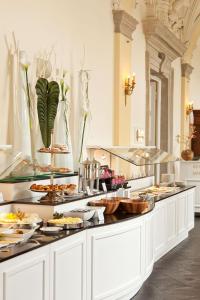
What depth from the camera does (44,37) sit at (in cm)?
691

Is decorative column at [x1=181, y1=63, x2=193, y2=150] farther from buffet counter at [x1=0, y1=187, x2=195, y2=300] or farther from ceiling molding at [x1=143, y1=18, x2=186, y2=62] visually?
buffet counter at [x1=0, y1=187, x2=195, y2=300]

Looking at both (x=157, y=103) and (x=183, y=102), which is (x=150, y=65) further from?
(x=183, y=102)

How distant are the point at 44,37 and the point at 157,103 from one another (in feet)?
21.7

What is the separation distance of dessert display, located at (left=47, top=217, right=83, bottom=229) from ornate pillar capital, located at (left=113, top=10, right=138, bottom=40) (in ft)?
16.4

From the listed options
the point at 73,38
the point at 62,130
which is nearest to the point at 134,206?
the point at 62,130

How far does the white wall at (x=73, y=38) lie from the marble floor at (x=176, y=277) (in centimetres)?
217

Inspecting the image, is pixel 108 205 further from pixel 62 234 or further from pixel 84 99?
pixel 84 99

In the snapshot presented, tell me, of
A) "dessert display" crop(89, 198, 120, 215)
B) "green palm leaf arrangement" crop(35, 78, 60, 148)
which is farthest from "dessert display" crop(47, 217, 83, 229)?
"green palm leaf arrangement" crop(35, 78, 60, 148)

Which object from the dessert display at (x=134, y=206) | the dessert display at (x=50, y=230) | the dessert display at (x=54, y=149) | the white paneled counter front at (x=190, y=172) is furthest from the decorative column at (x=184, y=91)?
the dessert display at (x=50, y=230)

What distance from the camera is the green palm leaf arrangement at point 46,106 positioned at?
21.1 feet

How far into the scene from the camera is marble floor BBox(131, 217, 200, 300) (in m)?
→ 6.32

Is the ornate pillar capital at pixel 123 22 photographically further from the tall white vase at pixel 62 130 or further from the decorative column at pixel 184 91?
the decorative column at pixel 184 91

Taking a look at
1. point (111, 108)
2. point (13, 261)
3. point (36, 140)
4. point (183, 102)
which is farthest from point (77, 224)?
point (183, 102)

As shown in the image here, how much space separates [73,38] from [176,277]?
364cm
